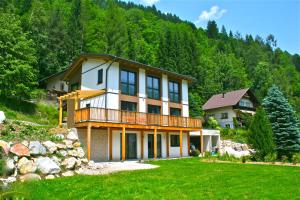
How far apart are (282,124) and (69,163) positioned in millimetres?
14805

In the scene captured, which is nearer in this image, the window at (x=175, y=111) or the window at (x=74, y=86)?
the window at (x=74, y=86)

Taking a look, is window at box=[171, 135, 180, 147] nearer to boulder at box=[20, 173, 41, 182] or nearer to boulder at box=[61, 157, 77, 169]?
boulder at box=[61, 157, 77, 169]

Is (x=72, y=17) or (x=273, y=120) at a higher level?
(x=72, y=17)

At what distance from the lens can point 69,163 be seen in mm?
14484

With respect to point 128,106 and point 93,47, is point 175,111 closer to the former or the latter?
point 128,106

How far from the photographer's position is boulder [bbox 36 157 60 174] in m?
13.0

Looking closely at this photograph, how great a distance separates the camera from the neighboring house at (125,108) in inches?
841

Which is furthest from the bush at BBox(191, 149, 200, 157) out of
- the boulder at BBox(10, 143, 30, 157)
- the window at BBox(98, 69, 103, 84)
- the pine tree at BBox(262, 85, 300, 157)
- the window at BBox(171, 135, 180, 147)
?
the boulder at BBox(10, 143, 30, 157)

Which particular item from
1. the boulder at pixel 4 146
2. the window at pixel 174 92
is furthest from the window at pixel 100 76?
the boulder at pixel 4 146

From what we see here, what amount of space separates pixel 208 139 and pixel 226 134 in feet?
27.1

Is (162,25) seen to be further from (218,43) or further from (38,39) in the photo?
(38,39)

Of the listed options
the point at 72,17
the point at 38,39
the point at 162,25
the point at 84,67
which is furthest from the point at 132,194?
the point at 162,25

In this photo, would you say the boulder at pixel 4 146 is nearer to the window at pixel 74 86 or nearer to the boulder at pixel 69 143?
the boulder at pixel 69 143

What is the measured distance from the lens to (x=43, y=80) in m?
41.8
